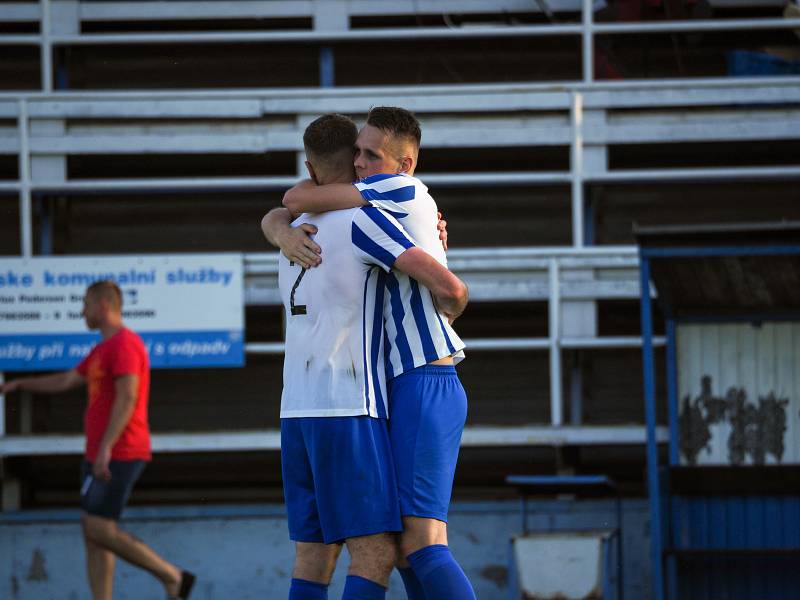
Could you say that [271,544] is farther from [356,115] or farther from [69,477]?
[356,115]

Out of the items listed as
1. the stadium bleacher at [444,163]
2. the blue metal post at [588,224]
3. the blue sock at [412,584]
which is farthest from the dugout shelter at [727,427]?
the blue sock at [412,584]

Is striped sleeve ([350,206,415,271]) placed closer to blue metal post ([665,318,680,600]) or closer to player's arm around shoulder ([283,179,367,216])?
player's arm around shoulder ([283,179,367,216])

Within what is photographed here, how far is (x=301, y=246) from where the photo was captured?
4.99m

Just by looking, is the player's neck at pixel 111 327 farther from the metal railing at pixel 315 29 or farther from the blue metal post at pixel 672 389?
the blue metal post at pixel 672 389

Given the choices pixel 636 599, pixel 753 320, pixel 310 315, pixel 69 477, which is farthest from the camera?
pixel 69 477

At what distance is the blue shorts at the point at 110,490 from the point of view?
8836 mm

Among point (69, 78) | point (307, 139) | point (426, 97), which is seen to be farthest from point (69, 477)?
point (307, 139)

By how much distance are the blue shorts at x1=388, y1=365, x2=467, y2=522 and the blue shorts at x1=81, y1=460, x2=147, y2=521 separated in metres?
4.43

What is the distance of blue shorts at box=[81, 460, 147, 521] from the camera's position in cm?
884

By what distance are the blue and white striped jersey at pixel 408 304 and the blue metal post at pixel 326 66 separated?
19.4 ft

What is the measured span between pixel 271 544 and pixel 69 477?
1762 millimetres

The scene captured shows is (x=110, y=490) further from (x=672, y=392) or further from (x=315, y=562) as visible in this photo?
(x=315, y=562)

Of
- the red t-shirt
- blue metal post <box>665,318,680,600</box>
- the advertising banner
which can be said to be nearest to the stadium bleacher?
the advertising banner

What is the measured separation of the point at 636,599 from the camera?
9.80m
